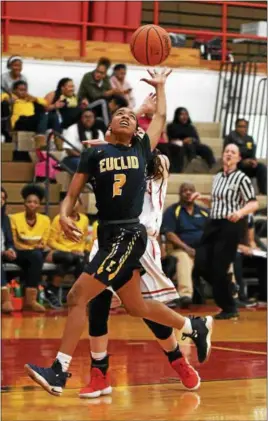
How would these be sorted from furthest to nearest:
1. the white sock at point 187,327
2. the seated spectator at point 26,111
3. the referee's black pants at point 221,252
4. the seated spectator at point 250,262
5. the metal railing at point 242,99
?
the metal railing at point 242,99, the seated spectator at point 26,111, the seated spectator at point 250,262, the referee's black pants at point 221,252, the white sock at point 187,327

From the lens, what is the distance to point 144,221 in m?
8.45

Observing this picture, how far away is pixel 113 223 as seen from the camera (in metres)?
7.73

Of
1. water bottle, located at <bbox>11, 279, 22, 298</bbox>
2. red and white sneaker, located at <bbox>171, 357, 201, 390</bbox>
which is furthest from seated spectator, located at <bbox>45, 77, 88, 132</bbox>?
red and white sneaker, located at <bbox>171, 357, 201, 390</bbox>

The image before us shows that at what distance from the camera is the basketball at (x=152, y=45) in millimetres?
8422

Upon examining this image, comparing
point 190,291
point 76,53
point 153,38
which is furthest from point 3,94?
point 153,38

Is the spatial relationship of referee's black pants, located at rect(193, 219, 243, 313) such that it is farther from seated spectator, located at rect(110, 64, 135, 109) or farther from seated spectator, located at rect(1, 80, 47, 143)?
seated spectator, located at rect(110, 64, 135, 109)

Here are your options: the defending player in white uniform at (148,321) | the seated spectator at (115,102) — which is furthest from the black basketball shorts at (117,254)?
the seated spectator at (115,102)

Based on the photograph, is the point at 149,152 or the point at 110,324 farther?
the point at 110,324

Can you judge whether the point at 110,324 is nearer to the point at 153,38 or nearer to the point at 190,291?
the point at 190,291

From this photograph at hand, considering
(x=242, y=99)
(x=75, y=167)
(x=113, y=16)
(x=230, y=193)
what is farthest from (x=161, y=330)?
(x=113, y=16)

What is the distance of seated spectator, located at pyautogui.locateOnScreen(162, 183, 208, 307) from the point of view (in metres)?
14.9

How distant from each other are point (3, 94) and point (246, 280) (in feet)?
15.0

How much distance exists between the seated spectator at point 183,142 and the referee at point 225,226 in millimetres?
4501

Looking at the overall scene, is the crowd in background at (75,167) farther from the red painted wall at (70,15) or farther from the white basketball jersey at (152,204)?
the white basketball jersey at (152,204)
